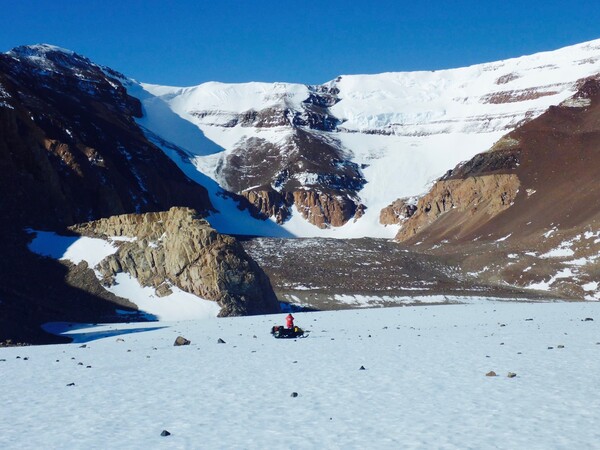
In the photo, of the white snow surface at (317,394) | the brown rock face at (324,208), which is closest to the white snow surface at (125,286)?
the white snow surface at (317,394)

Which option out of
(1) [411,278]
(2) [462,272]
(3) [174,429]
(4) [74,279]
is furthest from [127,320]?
(2) [462,272]

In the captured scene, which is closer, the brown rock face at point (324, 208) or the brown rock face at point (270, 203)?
the brown rock face at point (270, 203)

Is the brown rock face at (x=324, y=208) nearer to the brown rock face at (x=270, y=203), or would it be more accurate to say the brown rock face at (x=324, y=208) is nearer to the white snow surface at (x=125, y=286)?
the brown rock face at (x=270, y=203)

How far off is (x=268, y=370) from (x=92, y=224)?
46.6m

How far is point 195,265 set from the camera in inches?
1961

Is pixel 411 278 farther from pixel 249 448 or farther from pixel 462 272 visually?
pixel 249 448

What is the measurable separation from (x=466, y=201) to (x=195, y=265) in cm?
9524

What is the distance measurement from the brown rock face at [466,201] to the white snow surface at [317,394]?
98.9 meters

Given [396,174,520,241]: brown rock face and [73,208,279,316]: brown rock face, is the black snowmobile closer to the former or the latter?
[73,208,279,316]: brown rock face

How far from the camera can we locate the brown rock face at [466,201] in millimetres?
120500

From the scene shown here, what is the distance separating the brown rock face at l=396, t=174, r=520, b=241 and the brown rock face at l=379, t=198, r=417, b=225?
18.0 metres

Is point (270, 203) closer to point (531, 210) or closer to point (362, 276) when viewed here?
point (531, 210)

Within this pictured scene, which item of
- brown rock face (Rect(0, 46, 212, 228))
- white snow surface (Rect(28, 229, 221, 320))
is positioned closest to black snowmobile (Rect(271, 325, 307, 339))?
white snow surface (Rect(28, 229, 221, 320))

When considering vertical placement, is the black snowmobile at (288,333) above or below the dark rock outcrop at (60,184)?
below
